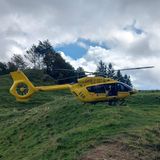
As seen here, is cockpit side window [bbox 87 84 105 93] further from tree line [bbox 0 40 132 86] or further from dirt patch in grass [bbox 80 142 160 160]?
tree line [bbox 0 40 132 86]

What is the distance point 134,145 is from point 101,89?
1274cm

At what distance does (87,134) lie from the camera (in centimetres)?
3069

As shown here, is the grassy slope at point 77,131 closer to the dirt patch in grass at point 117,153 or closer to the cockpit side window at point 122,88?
the dirt patch in grass at point 117,153

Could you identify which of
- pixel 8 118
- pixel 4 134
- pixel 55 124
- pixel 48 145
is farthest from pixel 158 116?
pixel 8 118

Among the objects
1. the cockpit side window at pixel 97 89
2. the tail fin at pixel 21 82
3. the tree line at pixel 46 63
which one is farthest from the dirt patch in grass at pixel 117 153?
the tree line at pixel 46 63

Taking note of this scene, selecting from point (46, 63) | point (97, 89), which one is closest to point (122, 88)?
point (97, 89)

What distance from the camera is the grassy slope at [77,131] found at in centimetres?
2869

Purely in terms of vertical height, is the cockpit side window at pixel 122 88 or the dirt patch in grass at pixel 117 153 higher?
the cockpit side window at pixel 122 88

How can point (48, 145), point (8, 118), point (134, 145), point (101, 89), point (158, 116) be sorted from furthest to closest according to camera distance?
point (8, 118) → point (101, 89) → point (158, 116) → point (48, 145) → point (134, 145)

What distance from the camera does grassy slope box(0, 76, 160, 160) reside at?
28688 mm

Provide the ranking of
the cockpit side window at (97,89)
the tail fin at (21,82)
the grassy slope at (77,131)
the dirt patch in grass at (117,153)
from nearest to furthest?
the dirt patch in grass at (117,153) → the grassy slope at (77,131) → the cockpit side window at (97,89) → the tail fin at (21,82)

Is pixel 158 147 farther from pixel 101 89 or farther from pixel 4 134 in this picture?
pixel 4 134

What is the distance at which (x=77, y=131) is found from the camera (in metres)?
31.9

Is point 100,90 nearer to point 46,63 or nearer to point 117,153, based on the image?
point 117,153
